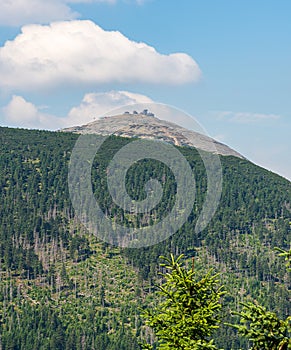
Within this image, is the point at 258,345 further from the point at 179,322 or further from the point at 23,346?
the point at 23,346

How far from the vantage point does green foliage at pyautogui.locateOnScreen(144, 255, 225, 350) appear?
1955 cm

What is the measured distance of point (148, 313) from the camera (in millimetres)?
20812

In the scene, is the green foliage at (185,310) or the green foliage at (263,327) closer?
the green foliage at (263,327)

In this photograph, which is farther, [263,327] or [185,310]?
[185,310]

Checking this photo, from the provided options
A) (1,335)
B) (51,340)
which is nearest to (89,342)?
(51,340)

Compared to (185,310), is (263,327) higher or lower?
higher

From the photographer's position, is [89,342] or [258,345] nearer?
[258,345]

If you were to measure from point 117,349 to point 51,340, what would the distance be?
20.7 metres

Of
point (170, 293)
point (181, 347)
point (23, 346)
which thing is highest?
point (170, 293)

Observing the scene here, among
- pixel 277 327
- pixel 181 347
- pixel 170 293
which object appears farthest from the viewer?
pixel 170 293

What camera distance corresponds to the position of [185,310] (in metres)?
20.0

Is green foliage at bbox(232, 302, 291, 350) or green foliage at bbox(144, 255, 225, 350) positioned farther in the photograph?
green foliage at bbox(144, 255, 225, 350)

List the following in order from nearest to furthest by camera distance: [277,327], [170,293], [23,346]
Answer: [277,327], [170,293], [23,346]

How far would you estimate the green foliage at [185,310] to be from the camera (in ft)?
64.1
